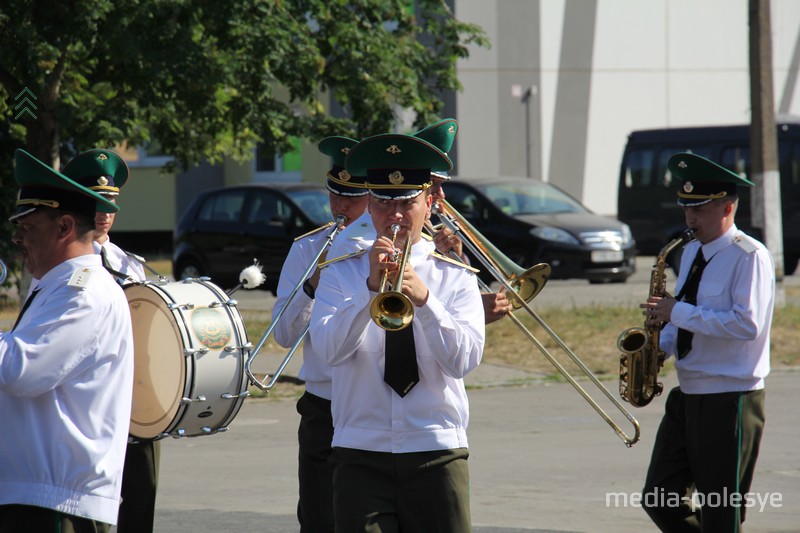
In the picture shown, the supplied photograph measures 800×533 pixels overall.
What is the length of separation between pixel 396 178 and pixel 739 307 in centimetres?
Answer: 201

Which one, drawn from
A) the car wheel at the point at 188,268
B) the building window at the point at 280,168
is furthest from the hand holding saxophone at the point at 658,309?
the building window at the point at 280,168

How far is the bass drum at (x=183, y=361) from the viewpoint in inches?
204

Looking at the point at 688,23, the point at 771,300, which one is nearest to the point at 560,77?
the point at 688,23

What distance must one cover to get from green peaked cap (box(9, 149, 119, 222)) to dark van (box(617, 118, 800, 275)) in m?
18.3

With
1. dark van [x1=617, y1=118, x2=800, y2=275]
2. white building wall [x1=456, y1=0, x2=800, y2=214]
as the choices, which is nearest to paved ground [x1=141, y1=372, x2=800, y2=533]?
dark van [x1=617, y1=118, x2=800, y2=275]

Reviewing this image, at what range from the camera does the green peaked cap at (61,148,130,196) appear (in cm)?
571

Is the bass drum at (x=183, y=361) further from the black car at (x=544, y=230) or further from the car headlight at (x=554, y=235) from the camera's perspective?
the car headlight at (x=554, y=235)

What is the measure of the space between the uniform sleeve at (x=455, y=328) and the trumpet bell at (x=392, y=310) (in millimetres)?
168

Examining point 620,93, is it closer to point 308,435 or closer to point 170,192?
point 170,192

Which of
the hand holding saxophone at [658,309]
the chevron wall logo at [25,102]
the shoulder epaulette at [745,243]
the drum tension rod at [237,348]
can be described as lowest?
the drum tension rod at [237,348]

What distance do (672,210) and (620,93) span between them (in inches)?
273

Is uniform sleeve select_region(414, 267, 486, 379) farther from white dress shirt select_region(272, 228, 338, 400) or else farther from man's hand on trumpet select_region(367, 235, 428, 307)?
white dress shirt select_region(272, 228, 338, 400)

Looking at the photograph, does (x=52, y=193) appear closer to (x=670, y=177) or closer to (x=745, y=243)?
(x=745, y=243)

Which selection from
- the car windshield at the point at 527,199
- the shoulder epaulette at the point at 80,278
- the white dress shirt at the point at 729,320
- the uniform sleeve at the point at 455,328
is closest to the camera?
the shoulder epaulette at the point at 80,278
